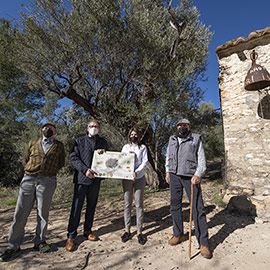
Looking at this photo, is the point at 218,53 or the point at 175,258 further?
→ the point at 218,53

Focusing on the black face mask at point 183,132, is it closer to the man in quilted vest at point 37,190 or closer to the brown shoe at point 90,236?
the man in quilted vest at point 37,190

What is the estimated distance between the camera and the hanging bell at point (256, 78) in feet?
13.9

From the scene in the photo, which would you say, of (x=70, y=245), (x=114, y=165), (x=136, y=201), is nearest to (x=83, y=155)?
(x=114, y=165)

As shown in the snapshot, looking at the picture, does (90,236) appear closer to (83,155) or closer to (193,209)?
(83,155)

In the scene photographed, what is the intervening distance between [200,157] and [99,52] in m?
6.02

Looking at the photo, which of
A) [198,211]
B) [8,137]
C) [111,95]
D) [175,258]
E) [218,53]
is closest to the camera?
[175,258]

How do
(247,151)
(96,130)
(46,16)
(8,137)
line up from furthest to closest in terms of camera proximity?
(8,137), (46,16), (247,151), (96,130)

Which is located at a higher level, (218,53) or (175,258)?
(218,53)

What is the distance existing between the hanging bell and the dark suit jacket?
3.91m

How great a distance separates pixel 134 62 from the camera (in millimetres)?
7457

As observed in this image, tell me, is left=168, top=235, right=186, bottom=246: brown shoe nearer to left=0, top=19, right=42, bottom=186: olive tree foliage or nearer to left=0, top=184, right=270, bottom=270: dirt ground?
left=0, top=184, right=270, bottom=270: dirt ground

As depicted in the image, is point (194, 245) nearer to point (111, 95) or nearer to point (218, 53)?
point (218, 53)

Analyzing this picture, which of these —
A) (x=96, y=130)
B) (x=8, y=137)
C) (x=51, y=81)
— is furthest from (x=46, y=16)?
(x=8, y=137)

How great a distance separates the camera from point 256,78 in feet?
14.0
